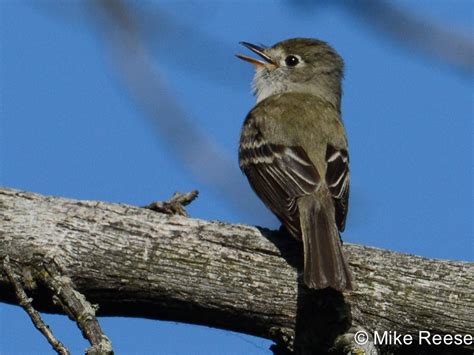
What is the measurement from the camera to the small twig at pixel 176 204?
472cm

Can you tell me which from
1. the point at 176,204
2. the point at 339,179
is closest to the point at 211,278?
the point at 176,204

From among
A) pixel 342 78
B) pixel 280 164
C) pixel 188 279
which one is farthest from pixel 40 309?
pixel 342 78

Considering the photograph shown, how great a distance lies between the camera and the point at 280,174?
5551mm

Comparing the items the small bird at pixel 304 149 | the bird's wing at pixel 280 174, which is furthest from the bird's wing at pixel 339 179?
the bird's wing at pixel 280 174

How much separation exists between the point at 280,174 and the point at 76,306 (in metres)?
2.00

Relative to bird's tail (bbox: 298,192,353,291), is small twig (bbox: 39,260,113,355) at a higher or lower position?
lower

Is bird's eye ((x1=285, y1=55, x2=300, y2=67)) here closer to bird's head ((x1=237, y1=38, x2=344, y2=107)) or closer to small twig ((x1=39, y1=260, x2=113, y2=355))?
bird's head ((x1=237, y1=38, x2=344, y2=107))

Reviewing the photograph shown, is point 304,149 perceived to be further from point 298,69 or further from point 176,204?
point 298,69

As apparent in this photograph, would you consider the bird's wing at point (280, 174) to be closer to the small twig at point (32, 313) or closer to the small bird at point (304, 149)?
the small bird at point (304, 149)

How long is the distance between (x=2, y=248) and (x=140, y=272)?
719 millimetres

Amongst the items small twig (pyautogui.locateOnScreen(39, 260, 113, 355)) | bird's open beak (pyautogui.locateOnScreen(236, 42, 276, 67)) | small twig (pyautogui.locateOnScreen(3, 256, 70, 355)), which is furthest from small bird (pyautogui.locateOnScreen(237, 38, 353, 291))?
small twig (pyautogui.locateOnScreen(3, 256, 70, 355))

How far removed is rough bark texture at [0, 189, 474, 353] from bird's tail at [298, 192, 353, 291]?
13 cm

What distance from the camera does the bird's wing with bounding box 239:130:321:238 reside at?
17.2 ft

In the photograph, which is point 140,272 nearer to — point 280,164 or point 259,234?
point 259,234
